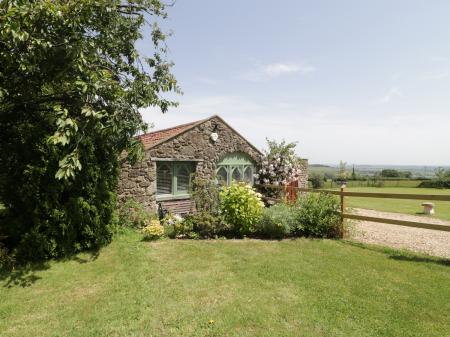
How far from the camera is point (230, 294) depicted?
14.9 feet

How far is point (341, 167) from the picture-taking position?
36.2 metres

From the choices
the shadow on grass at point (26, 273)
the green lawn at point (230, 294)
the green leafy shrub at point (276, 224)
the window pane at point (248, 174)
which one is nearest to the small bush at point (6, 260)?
the shadow on grass at point (26, 273)

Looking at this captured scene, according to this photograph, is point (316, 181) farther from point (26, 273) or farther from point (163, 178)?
point (26, 273)

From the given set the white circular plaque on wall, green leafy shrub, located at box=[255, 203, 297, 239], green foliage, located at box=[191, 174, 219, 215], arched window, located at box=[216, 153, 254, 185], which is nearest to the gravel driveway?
green leafy shrub, located at box=[255, 203, 297, 239]

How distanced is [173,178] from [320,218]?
501 centimetres

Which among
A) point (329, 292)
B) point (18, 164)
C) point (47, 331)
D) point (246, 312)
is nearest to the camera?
point (47, 331)

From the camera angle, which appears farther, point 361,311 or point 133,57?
point 133,57

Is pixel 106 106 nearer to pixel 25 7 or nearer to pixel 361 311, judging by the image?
pixel 25 7

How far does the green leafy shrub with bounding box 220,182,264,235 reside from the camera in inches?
312

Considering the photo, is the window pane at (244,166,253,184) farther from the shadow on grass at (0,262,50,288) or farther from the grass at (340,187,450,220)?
the shadow on grass at (0,262,50,288)

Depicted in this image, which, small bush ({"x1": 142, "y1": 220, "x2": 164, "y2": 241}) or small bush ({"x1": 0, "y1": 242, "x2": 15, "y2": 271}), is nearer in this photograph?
small bush ({"x1": 0, "y1": 242, "x2": 15, "y2": 271})

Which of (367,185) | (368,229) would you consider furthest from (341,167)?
(368,229)

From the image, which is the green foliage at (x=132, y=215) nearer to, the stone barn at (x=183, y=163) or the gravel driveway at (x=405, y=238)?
the stone barn at (x=183, y=163)

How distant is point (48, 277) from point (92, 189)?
179 cm
